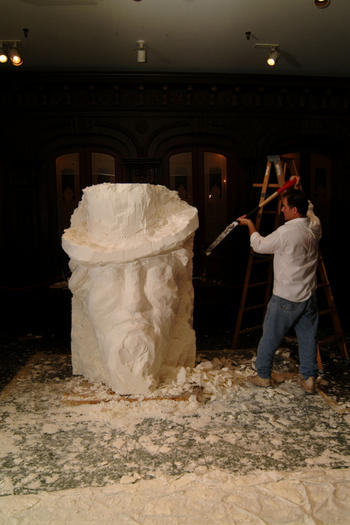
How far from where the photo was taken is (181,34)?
16.3ft

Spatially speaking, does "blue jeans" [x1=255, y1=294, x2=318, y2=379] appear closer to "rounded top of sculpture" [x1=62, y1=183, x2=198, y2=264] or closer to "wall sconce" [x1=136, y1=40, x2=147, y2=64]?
"rounded top of sculpture" [x1=62, y1=183, x2=198, y2=264]

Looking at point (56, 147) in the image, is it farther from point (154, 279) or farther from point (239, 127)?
point (154, 279)

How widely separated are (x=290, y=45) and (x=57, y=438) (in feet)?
16.2

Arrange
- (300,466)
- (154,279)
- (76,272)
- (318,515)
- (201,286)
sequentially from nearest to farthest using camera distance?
(318,515), (300,466), (154,279), (76,272), (201,286)

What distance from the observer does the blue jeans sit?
3115 millimetres

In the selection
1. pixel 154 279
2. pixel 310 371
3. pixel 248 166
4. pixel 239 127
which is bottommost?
pixel 310 371

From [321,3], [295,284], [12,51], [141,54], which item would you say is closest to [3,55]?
[12,51]

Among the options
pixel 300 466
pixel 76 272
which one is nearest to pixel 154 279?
pixel 76 272

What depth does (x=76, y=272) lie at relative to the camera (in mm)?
3393

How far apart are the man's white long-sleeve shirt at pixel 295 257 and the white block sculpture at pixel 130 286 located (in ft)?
2.13

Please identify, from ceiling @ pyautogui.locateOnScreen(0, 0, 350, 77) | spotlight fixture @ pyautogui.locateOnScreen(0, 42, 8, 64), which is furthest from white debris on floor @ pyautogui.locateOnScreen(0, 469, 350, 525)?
spotlight fixture @ pyautogui.locateOnScreen(0, 42, 8, 64)

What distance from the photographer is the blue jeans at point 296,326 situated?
3.12m

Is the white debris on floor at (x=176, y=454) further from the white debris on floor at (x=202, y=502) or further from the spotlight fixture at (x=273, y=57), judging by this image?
the spotlight fixture at (x=273, y=57)

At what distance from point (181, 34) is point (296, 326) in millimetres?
3606
